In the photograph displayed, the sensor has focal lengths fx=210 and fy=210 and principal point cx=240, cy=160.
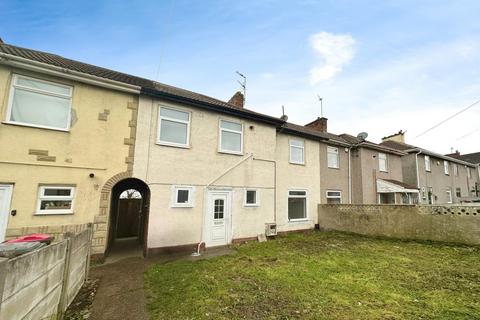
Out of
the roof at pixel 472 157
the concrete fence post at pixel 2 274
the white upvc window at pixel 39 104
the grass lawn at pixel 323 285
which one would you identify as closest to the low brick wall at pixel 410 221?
the grass lawn at pixel 323 285

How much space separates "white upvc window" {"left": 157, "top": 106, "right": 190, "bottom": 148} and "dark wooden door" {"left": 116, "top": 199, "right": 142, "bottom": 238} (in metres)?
6.88

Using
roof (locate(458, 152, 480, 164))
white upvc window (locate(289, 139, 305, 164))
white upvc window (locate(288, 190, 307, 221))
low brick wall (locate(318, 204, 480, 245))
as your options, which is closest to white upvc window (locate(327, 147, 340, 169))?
white upvc window (locate(289, 139, 305, 164))

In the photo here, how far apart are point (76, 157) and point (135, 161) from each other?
178 cm

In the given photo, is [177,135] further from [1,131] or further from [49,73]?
[1,131]

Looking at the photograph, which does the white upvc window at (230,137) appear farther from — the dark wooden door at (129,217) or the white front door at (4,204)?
the dark wooden door at (129,217)

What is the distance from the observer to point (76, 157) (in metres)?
7.02

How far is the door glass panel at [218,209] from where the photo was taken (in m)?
9.44

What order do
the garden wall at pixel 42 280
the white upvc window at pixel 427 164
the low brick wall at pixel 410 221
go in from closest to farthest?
the garden wall at pixel 42 280 < the low brick wall at pixel 410 221 < the white upvc window at pixel 427 164

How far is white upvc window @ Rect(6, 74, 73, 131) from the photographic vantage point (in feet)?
21.3

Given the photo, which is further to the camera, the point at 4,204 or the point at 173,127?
the point at 173,127

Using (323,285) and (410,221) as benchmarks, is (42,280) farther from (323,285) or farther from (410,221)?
(410,221)

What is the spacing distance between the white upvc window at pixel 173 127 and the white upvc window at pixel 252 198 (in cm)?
382

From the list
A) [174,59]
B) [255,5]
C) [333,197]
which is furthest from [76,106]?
[333,197]

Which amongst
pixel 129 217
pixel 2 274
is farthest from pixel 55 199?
pixel 129 217
